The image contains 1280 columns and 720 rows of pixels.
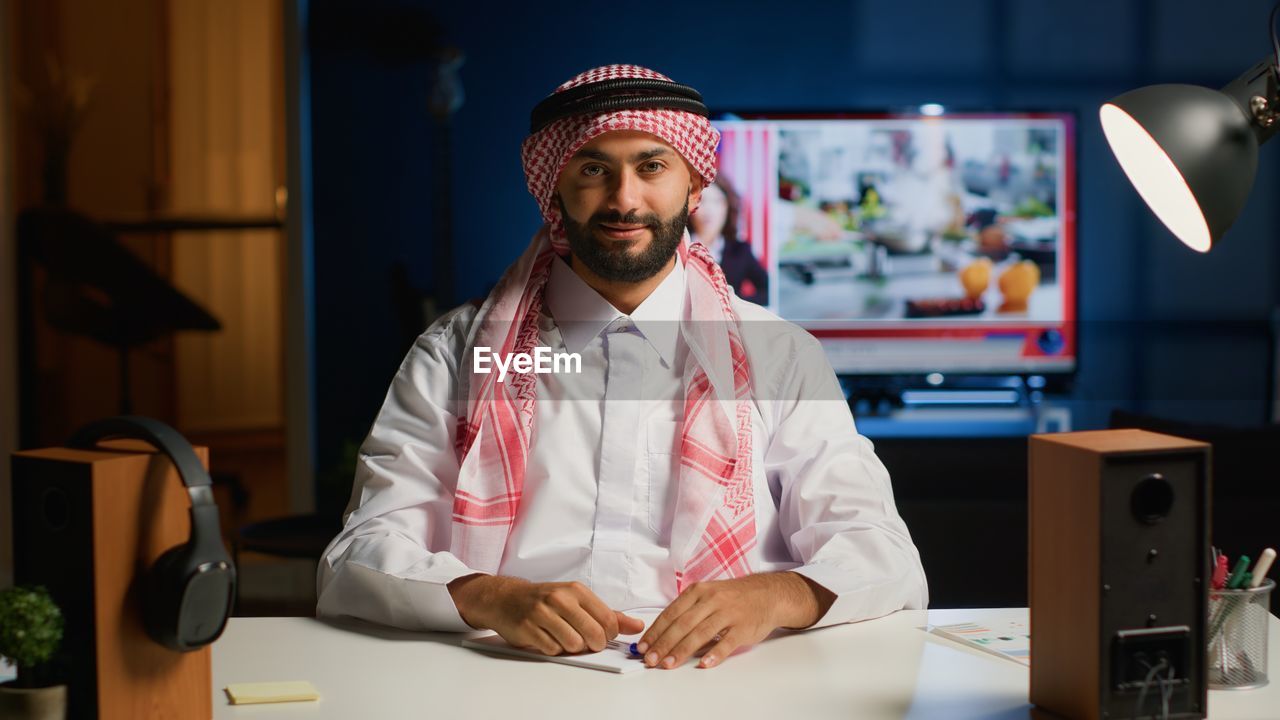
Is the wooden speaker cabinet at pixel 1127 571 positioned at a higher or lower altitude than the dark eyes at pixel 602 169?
lower

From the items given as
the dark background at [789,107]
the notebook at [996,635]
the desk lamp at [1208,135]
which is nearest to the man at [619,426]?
the notebook at [996,635]

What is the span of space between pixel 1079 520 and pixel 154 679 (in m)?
0.86

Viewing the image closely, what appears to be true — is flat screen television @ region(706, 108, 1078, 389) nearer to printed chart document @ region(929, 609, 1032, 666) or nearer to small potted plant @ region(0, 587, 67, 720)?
printed chart document @ region(929, 609, 1032, 666)

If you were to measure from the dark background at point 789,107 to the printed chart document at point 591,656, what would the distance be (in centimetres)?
359

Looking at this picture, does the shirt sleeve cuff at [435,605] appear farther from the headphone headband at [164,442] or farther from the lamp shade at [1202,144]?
the lamp shade at [1202,144]

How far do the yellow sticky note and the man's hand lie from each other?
362 millimetres

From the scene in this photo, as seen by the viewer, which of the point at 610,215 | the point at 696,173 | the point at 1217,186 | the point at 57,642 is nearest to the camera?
the point at 57,642

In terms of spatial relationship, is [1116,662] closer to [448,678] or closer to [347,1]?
[448,678]

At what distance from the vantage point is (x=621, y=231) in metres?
1.97

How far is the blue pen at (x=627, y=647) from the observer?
1383 mm

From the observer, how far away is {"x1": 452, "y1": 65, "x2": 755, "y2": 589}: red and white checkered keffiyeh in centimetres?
179

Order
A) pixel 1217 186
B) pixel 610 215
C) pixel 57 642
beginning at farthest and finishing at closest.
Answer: pixel 610 215 → pixel 1217 186 → pixel 57 642

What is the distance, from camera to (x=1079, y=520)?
1.14m

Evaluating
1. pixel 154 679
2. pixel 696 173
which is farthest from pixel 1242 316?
pixel 154 679
